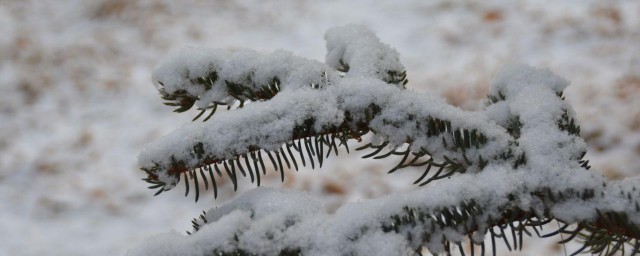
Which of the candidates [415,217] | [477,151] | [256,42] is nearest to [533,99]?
[477,151]

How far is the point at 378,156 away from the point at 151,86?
2.99 m

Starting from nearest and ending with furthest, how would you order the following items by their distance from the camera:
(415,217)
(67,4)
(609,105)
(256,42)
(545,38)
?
1. (415,217)
2. (609,105)
3. (545,38)
4. (256,42)
5. (67,4)

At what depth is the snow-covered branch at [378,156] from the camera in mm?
500

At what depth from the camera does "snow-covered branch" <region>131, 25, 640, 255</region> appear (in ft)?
1.64

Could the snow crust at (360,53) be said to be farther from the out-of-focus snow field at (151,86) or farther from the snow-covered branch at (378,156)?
the out-of-focus snow field at (151,86)

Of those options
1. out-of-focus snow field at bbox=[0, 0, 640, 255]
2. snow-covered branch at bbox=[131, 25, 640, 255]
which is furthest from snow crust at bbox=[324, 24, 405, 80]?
out-of-focus snow field at bbox=[0, 0, 640, 255]

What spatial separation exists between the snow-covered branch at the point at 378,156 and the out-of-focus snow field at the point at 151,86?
1.86 metres

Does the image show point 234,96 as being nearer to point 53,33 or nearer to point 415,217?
point 415,217

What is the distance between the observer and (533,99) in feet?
2.15

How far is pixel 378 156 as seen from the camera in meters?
0.60

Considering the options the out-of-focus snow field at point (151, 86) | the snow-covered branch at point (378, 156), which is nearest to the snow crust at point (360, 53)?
the snow-covered branch at point (378, 156)

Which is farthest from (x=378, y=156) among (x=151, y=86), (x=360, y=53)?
(x=151, y=86)

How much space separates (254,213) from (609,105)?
2.67m

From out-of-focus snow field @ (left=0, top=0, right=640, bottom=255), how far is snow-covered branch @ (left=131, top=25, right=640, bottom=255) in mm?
1860
